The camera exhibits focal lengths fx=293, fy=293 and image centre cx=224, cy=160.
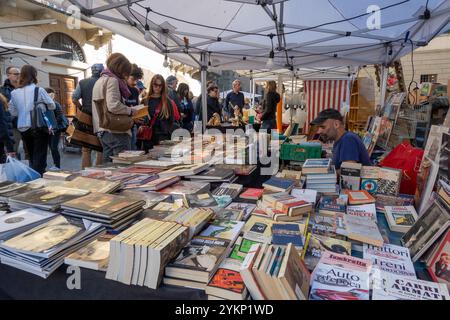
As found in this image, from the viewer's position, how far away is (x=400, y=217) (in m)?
1.53

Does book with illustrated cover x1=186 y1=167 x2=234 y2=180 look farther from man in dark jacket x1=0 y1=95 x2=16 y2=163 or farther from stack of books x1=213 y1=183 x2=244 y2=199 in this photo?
man in dark jacket x1=0 y1=95 x2=16 y2=163

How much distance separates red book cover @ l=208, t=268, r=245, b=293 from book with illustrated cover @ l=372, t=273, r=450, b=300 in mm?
396

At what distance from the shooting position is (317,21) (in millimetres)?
3828

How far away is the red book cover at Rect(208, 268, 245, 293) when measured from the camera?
2.81 feet

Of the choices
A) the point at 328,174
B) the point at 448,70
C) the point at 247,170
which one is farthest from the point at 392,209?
the point at 448,70

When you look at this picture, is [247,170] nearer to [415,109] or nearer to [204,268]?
[204,268]

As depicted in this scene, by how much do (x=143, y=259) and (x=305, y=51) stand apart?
4.89m

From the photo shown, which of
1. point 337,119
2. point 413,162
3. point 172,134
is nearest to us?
point 413,162

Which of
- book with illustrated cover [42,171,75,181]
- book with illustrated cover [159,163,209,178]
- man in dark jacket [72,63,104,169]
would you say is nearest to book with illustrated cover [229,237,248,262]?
book with illustrated cover [159,163,209,178]

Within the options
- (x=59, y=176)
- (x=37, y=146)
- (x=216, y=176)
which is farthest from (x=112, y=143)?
(x=216, y=176)

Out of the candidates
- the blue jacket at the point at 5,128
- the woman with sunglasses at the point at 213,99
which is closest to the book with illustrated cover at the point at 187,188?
the blue jacket at the point at 5,128

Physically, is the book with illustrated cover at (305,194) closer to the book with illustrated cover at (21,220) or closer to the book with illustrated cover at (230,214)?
the book with illustrated cover at (230,214)

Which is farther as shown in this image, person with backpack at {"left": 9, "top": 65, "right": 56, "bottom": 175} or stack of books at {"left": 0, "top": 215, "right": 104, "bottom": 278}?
person with backpack at {"left": 9, "top": 65, "right": 56, "bottom": 175}
